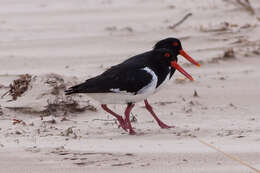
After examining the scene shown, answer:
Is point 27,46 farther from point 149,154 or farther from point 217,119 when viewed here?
point 149,154

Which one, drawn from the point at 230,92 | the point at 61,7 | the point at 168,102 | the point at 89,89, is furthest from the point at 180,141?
the point at 61,7

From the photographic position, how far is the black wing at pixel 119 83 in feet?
21.6

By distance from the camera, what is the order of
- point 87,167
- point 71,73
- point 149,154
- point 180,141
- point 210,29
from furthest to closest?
point 210,29 < point 71,73 < point 180,141 < point 149,154 < point 87,167

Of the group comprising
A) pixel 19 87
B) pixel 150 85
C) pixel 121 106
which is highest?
pixel 19 87

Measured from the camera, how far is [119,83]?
6.62 metres

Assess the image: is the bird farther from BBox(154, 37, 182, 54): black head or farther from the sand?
BBox(154, 37, 182, 54): black head

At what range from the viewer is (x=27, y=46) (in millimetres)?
10531

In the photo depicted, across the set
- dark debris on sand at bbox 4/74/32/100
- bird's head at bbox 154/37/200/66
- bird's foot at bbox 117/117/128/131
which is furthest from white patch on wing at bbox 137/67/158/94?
dark debris on sand at bbox 4/74/32/100

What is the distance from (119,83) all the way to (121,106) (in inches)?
50.4

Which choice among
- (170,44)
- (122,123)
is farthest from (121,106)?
(122,123)

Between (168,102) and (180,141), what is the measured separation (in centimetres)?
193

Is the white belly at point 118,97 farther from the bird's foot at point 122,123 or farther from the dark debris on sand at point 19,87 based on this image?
the dark debris on sand at point 19,87

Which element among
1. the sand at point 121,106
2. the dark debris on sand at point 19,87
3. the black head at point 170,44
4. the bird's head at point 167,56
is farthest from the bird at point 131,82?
the dark debris on sand at point 19,87

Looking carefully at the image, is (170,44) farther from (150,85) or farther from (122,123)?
(122,123)
